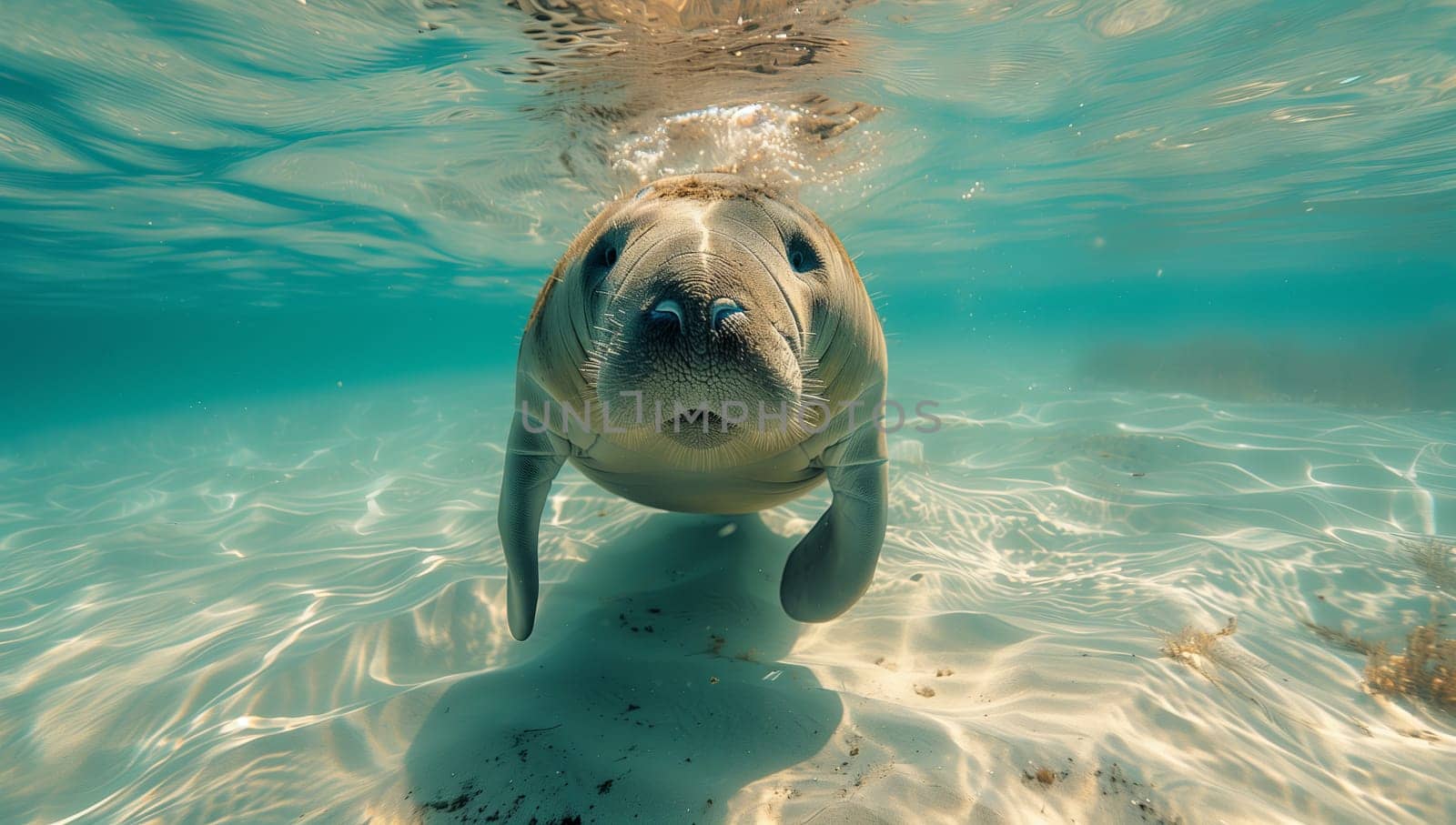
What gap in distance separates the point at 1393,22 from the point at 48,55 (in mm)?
17247

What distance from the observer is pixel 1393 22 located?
8039 mm

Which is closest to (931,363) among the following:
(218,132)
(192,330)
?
(218,132)

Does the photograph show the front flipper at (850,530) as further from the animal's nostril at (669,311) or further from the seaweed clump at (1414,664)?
the seaweed clump at (1414,664)

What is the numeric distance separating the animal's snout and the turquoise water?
4.73 ft

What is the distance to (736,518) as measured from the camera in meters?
5.20

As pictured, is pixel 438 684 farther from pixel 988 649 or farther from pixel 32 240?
pixel 32 240

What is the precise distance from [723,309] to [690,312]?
0.26 feet

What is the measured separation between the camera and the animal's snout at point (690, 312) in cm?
128

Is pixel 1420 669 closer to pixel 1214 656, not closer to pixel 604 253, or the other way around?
pixel 1214 656

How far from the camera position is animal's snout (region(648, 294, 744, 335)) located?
1.28 meters

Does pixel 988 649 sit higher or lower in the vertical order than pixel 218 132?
lower

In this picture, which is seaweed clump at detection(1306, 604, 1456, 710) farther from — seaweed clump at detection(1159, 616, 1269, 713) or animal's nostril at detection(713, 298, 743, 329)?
animal's nostril at detection(713, 298, 743, 329)

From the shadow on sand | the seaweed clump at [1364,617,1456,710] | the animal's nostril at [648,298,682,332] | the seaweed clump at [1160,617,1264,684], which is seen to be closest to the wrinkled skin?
the animal's nostril at [648,298,682,332]

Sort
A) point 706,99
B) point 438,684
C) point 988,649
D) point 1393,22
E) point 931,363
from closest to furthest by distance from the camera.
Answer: point 438,684 → point 988,649 → point 1393,22 → point 706,99 → point 931,363
